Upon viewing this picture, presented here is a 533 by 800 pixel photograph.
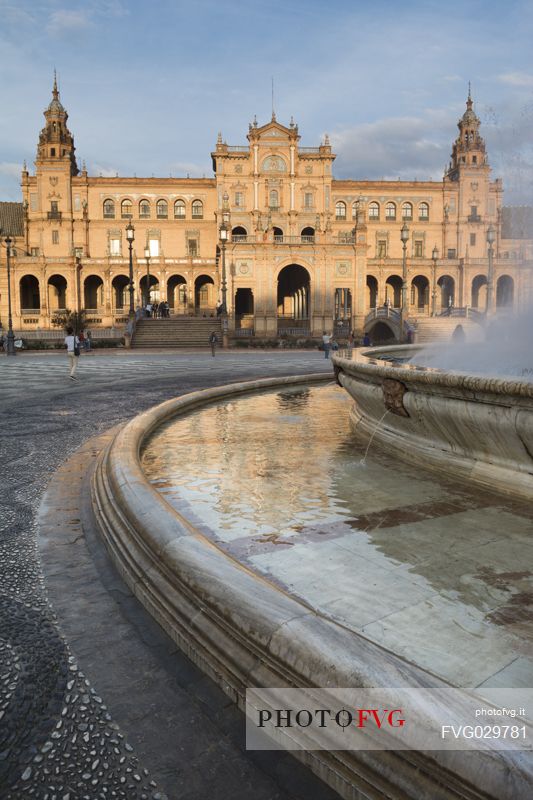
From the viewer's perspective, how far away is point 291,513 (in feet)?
12.7

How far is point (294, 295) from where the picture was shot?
5900 centimetres

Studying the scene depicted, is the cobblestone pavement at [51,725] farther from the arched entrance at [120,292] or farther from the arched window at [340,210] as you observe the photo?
the arched window at [340,210]

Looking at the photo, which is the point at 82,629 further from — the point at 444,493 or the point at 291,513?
the point at 444,493

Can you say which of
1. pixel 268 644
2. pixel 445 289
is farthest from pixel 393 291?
pixel 268 644

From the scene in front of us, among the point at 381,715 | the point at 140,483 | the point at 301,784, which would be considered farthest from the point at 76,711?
the point at 140,483

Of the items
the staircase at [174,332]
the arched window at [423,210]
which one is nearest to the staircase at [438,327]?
the staircase at [174,332]

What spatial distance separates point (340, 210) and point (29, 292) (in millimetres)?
35022

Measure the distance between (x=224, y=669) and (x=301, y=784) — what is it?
559 mm

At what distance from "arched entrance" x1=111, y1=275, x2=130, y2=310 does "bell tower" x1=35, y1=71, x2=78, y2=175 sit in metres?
13.3

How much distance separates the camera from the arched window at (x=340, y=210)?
62062 mm

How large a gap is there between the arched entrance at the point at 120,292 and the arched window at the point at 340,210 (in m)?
24.1

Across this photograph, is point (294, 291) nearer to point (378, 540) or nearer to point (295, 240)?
point (295, 240)

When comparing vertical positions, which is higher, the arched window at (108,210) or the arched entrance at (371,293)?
the arched window at (108,210)

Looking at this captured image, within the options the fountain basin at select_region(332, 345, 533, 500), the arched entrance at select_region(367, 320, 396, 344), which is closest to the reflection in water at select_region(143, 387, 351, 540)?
the fountain basin at select_region(332, 345, 533, 500)
